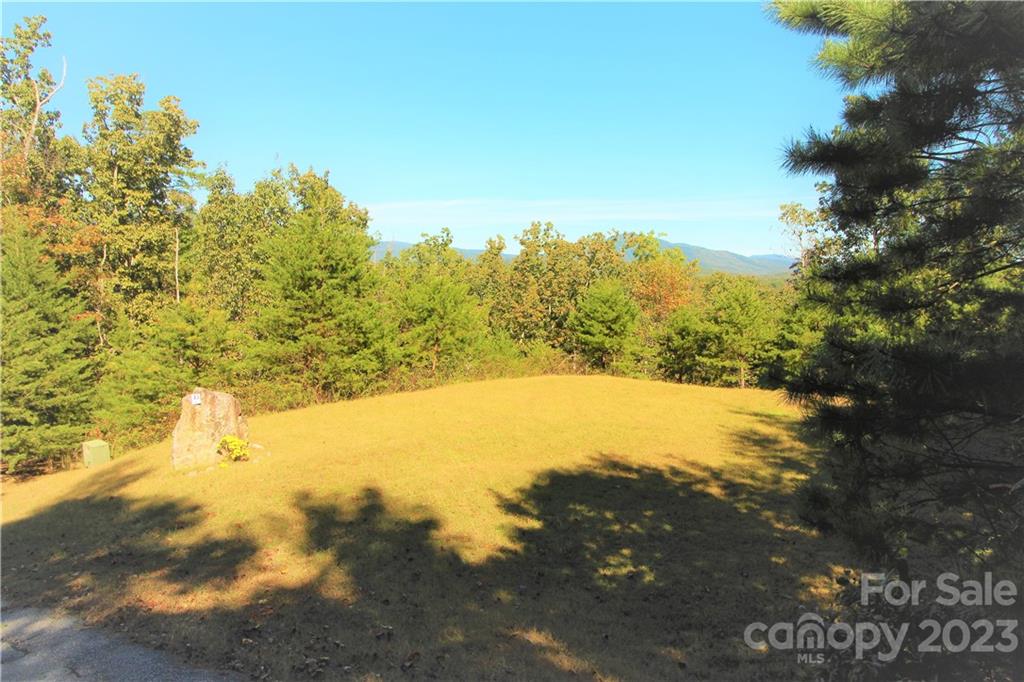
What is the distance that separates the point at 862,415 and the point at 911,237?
1237mm

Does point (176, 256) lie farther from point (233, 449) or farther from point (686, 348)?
point (686, 348)

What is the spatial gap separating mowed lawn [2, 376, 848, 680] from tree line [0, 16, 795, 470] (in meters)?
4.83

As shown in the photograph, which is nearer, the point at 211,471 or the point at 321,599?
the point at 321,599

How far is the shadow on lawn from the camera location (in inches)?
153

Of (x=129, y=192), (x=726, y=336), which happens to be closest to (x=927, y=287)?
(x=726, y=336)

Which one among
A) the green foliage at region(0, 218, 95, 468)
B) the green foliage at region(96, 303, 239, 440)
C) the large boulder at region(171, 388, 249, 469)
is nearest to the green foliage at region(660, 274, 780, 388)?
the green foliage at region(96, 303, 239, 440)

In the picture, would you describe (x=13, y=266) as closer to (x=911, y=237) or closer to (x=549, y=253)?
(x=911, y=237)

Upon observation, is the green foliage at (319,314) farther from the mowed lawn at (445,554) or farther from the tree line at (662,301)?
the mowed lawn at (445,554)

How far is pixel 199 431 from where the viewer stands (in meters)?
9.51

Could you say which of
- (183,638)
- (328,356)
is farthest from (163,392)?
(183,638)

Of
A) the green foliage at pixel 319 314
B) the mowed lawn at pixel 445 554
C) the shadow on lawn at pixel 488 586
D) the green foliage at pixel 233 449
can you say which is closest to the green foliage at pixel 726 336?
the mowed lawn at pixel 445 554

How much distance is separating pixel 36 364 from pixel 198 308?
4.43 m

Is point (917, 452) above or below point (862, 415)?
below

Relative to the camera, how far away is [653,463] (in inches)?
371
